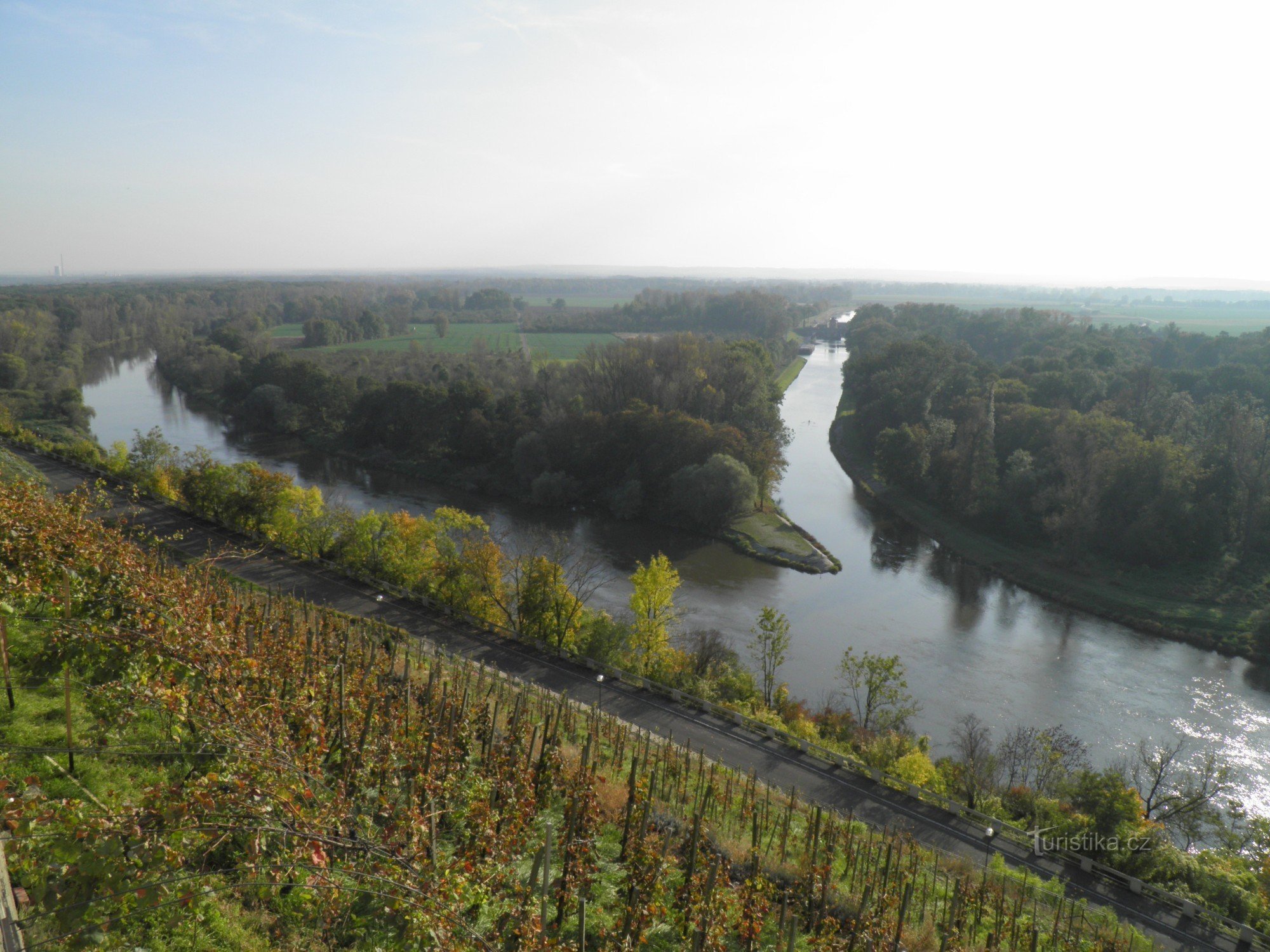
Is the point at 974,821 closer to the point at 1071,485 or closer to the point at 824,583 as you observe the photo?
the point at 824,583

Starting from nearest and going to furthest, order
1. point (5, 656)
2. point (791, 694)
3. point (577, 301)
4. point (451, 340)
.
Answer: point (5, 656) → point (791, 694) → point (451, 340) → point (577, 301)

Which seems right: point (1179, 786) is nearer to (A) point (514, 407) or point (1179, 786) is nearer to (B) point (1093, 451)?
(B) point (1093, 451)

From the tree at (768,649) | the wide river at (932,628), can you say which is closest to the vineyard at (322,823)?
the tree at (768,649)

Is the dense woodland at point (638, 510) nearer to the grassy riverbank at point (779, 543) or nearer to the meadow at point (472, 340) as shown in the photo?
the grassy riverbank at point (779, 543)

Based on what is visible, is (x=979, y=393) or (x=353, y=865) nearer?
(x=353, y=865)

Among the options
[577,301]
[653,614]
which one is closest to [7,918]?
[653,614]

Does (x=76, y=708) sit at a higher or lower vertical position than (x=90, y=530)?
lower

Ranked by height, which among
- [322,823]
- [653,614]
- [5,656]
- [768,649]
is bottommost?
[768,649]

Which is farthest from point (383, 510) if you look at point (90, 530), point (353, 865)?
point (353, 865)

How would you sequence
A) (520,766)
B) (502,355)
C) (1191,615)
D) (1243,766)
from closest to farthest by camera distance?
(520,766) < (1243,766) < (1191,615) < (502,355)
